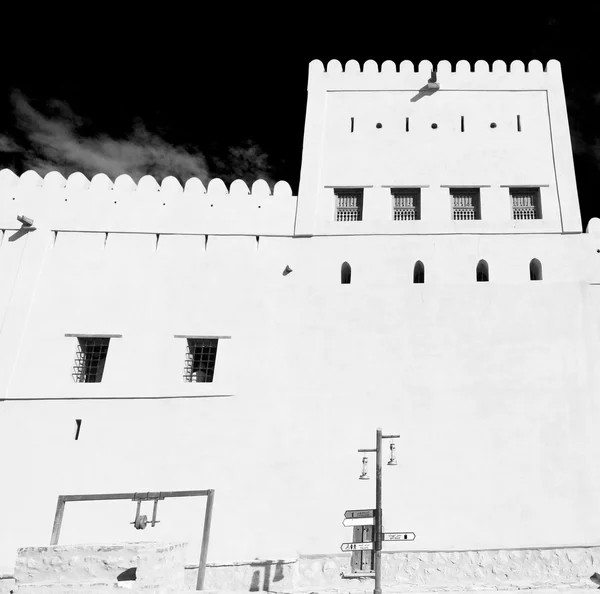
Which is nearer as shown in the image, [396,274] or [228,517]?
[228,517]

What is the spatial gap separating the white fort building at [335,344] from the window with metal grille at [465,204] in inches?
1.5

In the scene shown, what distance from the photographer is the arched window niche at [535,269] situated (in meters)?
15.6

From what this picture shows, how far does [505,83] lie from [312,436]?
1075 cm

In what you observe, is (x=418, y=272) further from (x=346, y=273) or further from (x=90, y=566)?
(x=90, y=566)

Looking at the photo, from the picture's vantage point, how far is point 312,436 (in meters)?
14.5

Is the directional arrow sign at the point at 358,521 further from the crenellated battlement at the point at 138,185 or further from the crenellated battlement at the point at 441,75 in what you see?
the crenellated battlement at the point at 441,75

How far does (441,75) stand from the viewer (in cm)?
1797

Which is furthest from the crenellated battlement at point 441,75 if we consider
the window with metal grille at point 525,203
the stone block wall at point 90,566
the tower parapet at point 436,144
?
the stone block wall at point 90,566

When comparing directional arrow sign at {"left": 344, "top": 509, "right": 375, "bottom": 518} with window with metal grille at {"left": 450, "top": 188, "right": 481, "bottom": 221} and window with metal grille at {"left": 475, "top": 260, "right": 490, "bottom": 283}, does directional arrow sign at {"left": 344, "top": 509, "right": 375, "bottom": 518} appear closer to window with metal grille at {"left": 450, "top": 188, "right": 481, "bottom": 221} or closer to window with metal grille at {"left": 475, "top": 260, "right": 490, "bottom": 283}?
window with metal grille at {"left": 475, "top": 260, "right": 490, "bottom": 283}

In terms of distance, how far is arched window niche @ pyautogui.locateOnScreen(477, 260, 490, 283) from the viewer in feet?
51.6

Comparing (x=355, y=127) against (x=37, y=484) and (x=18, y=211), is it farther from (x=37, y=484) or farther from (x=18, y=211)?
(x=37, y=484)

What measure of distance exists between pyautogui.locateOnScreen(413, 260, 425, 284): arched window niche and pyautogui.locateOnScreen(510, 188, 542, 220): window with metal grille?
2724 mm

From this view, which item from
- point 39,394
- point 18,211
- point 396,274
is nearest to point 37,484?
point 39,394

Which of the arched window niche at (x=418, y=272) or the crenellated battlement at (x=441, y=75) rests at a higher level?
the crenellated battlement at (x=441, y=75)
